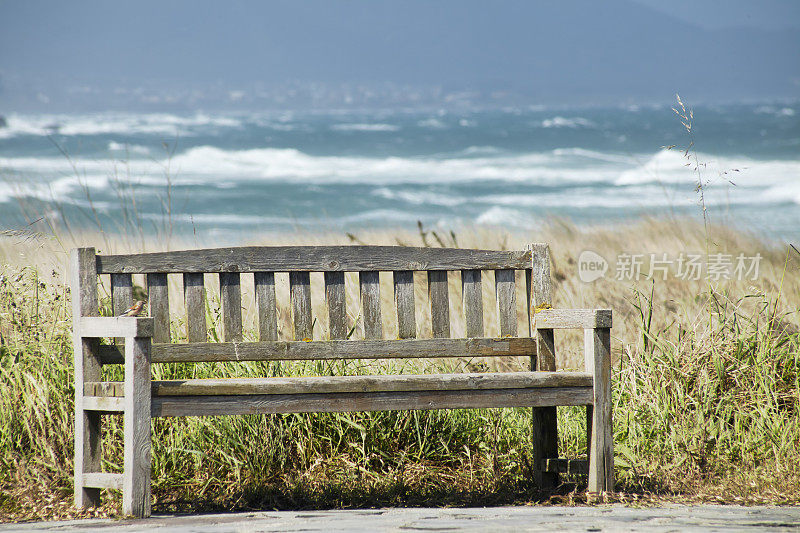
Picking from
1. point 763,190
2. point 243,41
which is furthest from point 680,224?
point 243,41

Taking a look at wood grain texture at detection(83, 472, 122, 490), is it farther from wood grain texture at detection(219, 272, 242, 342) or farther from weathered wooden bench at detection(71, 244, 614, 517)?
wood grain texture at detection(219, 272, 242, 342)

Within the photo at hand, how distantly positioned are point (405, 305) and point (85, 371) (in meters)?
1.25

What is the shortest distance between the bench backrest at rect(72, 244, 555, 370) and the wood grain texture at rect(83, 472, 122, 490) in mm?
437

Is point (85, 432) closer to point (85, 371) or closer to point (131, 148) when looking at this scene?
point (85, 371)

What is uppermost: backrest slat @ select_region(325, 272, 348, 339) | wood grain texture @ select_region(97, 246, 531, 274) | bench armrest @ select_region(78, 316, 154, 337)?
wood grain texture @ select_region(97, 246, 531, 274)

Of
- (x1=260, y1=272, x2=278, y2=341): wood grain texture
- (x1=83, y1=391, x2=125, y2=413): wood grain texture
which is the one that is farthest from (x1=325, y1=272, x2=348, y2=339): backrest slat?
(x1=83, y1=391, x2=125, y2=413): wood grain texture

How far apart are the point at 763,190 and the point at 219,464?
24.6 meters

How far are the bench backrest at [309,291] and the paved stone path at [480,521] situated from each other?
661 millimetres

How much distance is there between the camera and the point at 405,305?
3131 millimetres

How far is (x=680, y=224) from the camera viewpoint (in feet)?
29.9

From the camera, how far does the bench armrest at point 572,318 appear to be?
9.04 feet

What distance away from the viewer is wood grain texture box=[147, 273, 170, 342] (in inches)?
115

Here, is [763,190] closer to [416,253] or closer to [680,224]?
[680,224]

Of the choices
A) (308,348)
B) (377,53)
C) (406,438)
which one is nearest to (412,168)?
(406,438)
